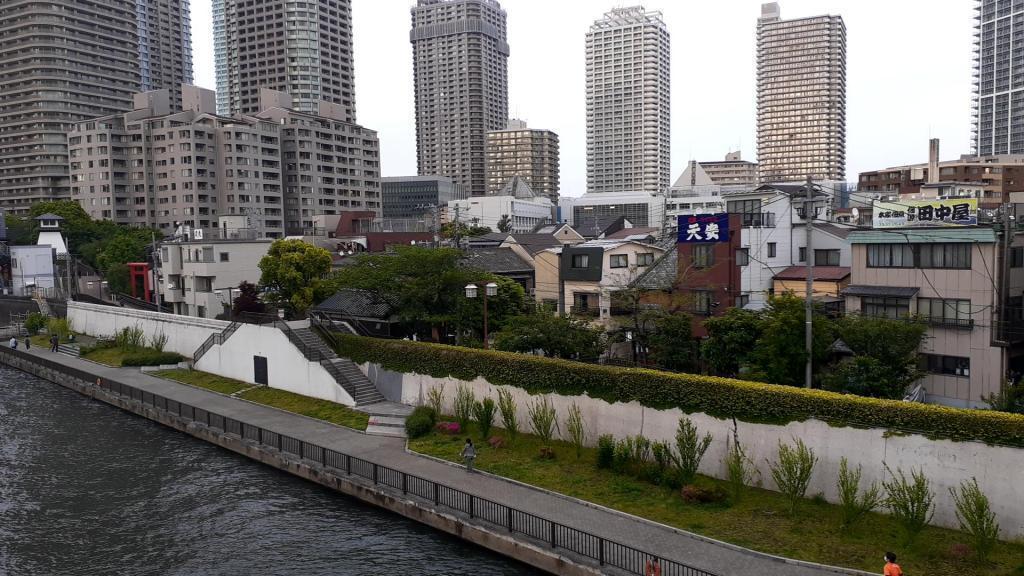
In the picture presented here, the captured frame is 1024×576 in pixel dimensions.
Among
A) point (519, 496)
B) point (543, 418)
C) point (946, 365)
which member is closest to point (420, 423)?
point (543, 418)

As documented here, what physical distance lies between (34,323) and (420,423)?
56.2 metres

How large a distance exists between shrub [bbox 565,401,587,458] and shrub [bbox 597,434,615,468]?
4.97ft

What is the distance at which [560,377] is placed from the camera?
94.8 ft

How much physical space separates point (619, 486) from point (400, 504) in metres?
7.29

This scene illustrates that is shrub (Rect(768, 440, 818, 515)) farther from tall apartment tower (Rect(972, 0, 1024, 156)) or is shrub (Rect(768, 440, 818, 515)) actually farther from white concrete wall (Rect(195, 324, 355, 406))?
tall apartment tower (Rect(972, 0, 1024, 156))

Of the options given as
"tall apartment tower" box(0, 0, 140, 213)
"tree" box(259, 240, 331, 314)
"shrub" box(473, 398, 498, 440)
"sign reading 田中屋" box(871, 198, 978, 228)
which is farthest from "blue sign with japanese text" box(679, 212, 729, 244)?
"tall apartment tower" box(0, 0, 140, 213)

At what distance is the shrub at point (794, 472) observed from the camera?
21312mm

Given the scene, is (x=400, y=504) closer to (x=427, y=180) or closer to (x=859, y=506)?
(x=859, y=506)

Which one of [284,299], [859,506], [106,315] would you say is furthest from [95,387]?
[859,506]

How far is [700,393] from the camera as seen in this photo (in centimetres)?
2481

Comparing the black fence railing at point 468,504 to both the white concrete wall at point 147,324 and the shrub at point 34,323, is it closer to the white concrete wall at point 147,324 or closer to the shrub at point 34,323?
the white concrete wall at point 147,324

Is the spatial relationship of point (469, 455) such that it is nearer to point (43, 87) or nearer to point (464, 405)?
point (464, 405)

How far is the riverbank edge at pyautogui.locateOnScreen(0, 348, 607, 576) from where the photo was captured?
19.9 metres

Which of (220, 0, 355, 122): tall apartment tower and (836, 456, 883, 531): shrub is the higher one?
(220, 0, 355, 122): tall apartment tower
